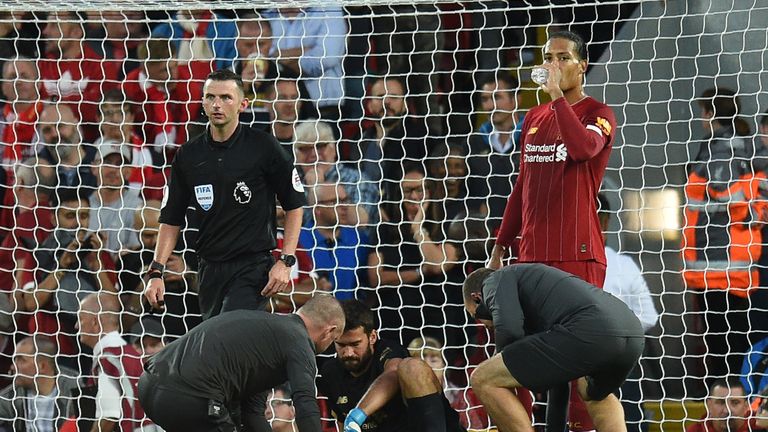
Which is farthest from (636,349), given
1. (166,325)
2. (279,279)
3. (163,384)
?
(166,325)

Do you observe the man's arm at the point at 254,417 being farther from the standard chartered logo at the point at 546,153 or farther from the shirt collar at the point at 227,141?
the standard chartered logo at the point at 546,153

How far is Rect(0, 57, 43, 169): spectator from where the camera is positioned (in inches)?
280

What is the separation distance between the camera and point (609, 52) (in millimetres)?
6762

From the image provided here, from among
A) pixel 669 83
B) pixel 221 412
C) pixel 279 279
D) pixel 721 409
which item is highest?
pixel 669 83

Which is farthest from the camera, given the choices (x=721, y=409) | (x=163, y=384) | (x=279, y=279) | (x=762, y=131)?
(x=762, y=131)

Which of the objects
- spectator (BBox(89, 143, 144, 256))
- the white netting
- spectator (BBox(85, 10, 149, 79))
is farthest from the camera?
spectator (BBox(85, 10, 149, 79))

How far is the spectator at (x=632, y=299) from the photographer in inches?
240

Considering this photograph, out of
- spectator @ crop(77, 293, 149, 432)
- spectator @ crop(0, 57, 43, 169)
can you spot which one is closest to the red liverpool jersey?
spectator @ crop(77, 293, 149, 432)

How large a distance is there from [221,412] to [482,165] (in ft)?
9.24

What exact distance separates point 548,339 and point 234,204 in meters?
1.46

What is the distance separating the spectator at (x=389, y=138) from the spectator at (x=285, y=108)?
1.38ft

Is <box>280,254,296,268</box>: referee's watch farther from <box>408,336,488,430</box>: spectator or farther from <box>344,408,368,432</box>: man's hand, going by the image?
<box>408,336,488,430</box>: spectator

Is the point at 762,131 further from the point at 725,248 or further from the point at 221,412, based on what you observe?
the point at 221,412

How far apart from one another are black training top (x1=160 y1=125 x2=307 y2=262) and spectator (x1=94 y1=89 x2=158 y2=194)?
1911 millimetres
